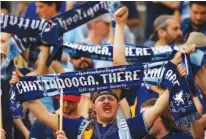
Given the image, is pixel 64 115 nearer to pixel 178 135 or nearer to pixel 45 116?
pixel 45 116

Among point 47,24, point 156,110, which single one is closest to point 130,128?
point 156,110

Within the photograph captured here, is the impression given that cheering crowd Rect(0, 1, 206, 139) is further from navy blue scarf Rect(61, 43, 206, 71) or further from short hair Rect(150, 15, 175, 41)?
short hair Rect(150, 15, 175, 41)

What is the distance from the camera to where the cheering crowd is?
500 inches

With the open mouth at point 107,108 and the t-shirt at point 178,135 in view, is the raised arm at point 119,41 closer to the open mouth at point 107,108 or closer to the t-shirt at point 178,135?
Result: the open mouth at point 107,108

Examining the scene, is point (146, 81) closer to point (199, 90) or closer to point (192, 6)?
point (199, 90)

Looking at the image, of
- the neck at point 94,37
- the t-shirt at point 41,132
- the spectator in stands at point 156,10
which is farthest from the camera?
the spectator in stands at point 156,10

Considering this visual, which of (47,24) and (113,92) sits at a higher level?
(47,24)

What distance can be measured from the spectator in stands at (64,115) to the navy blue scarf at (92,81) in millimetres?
474

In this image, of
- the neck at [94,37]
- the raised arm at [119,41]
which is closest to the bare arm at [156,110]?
the raised arm at [119,41]

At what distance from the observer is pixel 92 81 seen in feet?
43.1

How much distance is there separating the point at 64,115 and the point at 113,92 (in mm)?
1048

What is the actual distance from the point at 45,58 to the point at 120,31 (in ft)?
4.55

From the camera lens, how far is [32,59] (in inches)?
600

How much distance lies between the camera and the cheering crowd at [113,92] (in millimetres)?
12688
